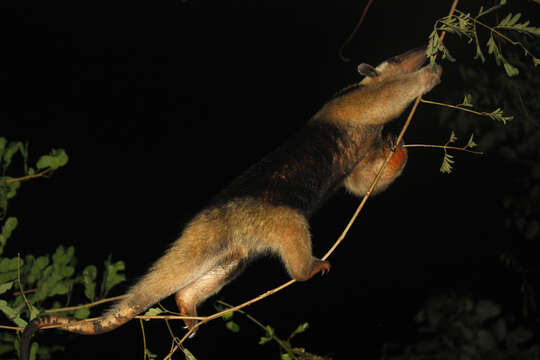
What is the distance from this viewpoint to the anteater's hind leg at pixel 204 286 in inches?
54.9

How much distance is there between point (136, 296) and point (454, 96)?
1186 mm

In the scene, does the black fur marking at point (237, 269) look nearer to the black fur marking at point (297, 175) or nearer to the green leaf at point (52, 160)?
the black fur marking at point (297, 175)

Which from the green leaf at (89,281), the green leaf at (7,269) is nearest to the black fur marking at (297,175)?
the green leaf at (89,281)

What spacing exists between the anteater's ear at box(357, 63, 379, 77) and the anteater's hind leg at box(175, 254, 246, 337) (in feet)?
2.32

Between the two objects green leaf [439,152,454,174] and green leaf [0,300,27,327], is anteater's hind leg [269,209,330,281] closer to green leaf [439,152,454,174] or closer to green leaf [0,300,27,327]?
green leaf [439,152,454,174]

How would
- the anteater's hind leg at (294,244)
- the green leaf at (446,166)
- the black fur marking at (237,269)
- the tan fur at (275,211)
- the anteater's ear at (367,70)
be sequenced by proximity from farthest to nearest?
the anteater's ear at (367,70) → the black fur marking at (237,269) → the anteater's hind leg at (294,244) → the tan fur at (275,211) → the green leaf at (446,166)

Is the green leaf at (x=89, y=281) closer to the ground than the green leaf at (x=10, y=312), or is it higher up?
closer to the ground

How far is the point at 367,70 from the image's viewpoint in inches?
63.4

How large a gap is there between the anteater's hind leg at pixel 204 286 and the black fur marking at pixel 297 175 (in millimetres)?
192

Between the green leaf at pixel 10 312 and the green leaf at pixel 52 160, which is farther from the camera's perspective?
the green leaf at pixel 52 160

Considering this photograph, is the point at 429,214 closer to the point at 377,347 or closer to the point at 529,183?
the point at 377,347

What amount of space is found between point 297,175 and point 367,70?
1.58ft

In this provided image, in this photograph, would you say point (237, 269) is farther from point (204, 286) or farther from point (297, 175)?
point (297, 175)

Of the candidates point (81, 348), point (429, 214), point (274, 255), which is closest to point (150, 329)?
point (81, 348)
